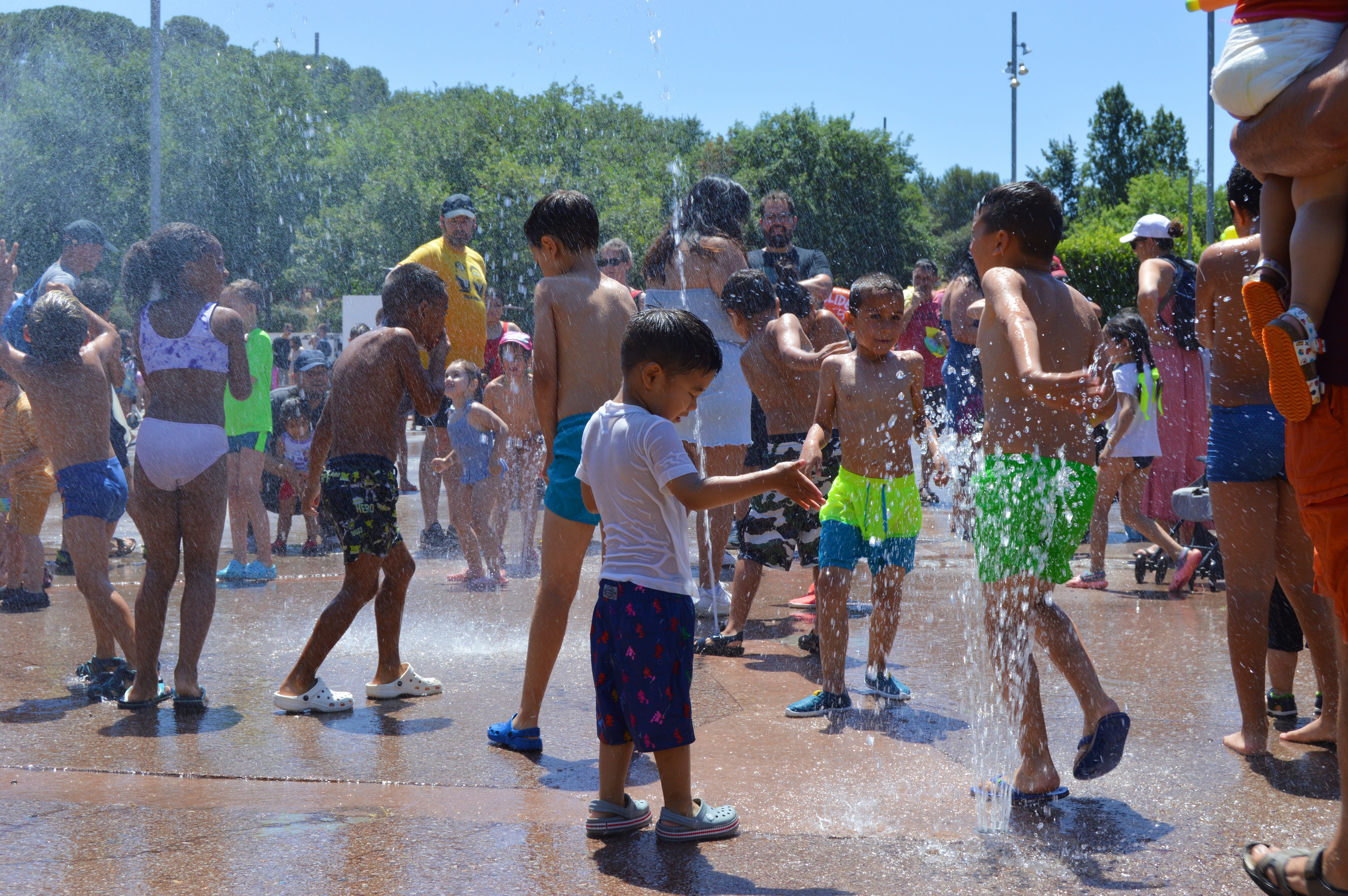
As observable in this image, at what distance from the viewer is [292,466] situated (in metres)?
9.24

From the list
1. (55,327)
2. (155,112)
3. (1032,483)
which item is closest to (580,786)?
(1032,483)

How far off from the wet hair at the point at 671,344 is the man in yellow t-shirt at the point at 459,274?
5118 mm

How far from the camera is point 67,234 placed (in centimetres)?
711

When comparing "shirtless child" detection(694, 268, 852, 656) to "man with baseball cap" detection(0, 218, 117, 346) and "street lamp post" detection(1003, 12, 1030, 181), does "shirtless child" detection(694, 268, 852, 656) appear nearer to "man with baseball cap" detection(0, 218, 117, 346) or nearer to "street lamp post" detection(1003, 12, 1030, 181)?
"man with baseball cap" detection(0, 218, 117, 346)

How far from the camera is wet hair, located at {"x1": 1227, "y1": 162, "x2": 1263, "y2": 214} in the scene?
13.2ft

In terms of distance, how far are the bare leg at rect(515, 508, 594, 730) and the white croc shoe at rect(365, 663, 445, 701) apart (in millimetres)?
932

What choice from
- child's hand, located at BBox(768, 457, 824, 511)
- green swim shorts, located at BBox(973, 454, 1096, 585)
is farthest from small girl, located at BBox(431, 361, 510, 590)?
child's hand, located at BBox(768, 457, 824, 511)

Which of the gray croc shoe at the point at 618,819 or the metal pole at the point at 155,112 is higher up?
the metal pole at the point at 155,112

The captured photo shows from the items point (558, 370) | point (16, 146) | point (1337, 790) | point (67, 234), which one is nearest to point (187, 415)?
point (558, 370)

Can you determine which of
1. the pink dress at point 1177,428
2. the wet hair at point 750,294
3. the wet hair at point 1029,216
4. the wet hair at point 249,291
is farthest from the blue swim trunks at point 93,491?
the pink dress at point 1177,428

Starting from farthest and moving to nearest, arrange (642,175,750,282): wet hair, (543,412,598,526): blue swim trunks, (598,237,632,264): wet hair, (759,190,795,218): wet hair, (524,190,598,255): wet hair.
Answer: (598,237,632,264): wet hair < (759,190,795,218): wet hair < (642,175,750,282): wet hair < (524,190,598,255): wet hair < (543,412,598,526): blue swim trunks

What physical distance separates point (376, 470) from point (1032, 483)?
2.49m

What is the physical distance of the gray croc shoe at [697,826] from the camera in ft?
9.87

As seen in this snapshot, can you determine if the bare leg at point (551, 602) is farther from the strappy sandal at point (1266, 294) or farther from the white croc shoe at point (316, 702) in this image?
the strappy sandal at point (1266, 294)
